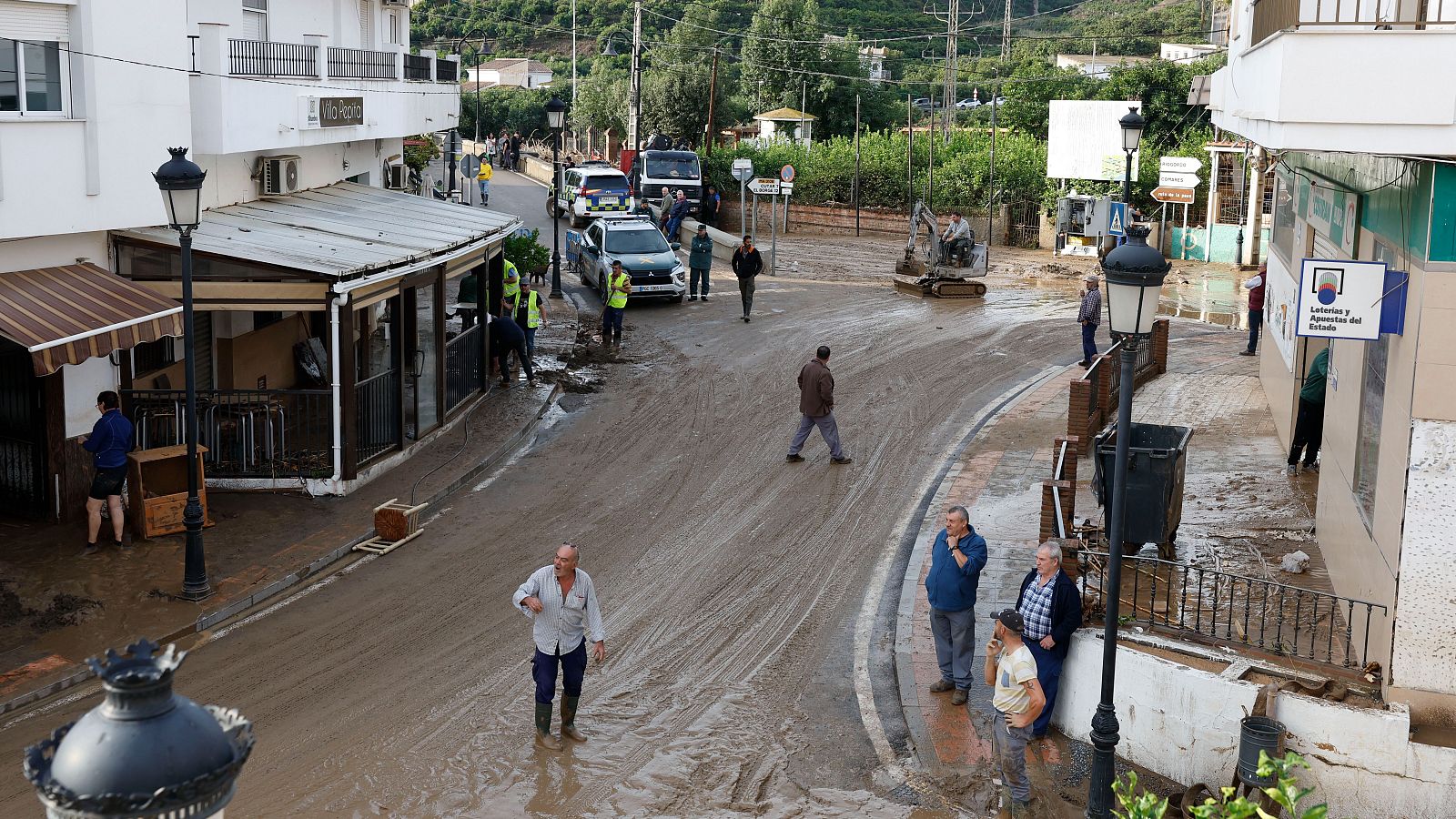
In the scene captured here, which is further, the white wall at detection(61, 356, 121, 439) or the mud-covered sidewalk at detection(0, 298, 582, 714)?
the white wall at detection(61, 356, 121, 439)

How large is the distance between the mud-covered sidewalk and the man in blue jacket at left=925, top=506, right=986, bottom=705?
6202 millimetres

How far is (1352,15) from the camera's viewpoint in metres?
10.7

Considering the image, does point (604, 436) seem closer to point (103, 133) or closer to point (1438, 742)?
point (103, 133)

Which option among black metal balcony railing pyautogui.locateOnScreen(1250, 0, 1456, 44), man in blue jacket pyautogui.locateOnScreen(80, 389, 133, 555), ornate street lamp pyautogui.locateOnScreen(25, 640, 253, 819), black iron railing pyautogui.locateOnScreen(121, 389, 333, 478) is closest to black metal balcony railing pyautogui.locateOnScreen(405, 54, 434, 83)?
black iron railing pyautogui.locateOnScreen(121, 389, 333, 478)

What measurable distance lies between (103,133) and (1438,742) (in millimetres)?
13010

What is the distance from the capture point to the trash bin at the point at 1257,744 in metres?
8.47

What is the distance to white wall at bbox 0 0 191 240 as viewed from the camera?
13180 millimetres

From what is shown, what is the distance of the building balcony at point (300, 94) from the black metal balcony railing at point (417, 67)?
0.7 inches

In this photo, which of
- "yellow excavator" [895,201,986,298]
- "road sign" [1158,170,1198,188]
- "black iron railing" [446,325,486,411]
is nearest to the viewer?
"black iron railing" [446,325,486,411]

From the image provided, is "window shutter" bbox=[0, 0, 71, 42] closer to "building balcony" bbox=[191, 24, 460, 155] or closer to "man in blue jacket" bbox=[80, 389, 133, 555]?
"building balcony" bbox=[191, 24, 460, 155]

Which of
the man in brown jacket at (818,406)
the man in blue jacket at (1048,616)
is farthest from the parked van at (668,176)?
the man in blue jacket at (1048,616)

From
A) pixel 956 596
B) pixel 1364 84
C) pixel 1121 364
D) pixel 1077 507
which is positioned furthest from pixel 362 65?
pixel 1364 84

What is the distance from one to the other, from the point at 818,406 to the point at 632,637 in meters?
6.09

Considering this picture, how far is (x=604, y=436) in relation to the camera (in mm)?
19172
